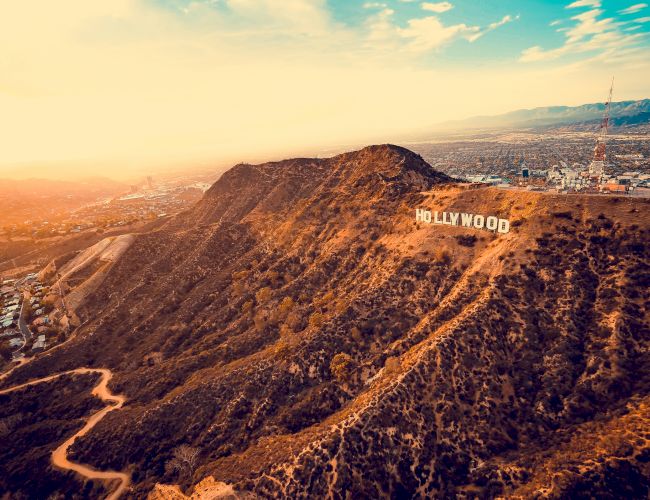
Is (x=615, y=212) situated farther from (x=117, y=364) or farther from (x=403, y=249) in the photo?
(x=117, y=364)

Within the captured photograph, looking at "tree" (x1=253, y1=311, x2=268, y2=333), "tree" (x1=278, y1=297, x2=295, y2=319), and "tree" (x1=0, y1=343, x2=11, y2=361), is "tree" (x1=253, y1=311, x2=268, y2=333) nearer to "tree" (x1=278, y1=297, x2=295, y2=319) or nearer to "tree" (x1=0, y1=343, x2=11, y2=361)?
"tree" (x1=278, y1=297, x2=295, y2=319)

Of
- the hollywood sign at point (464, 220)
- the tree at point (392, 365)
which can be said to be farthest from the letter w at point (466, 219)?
the tree at point (392, 365)

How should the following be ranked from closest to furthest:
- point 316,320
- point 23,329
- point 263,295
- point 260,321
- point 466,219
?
1. point 316,320
2. point 466,219
3. point 260,321
4. point 263,295
5. point 23,329

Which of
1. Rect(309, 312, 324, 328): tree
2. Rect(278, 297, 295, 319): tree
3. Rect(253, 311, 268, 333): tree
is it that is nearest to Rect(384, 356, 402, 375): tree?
Rect(309, 312, 324, 328): tree

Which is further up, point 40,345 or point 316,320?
point 316,320

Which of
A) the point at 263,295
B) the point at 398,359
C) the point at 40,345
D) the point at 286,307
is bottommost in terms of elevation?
the point at 40,345

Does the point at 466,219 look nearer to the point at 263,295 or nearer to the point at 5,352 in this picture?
the point at 263,295

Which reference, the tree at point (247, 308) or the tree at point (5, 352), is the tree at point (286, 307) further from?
the tree at point (5, 352)

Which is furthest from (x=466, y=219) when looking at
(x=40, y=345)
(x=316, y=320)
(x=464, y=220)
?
(x=40, y=345)
